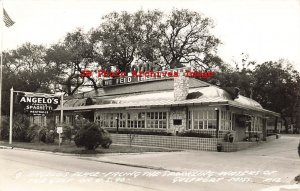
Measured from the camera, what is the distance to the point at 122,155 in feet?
65.2

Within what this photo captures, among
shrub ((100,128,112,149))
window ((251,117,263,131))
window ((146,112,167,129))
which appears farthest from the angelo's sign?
window ((251,117,263,131))

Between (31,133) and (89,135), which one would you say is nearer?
(89,135)

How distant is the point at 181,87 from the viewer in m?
28.5

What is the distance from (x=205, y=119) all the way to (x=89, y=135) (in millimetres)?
9660

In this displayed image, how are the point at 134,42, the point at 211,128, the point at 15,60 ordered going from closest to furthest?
the point at 211,128 < the point at 15,60 < the point at 134,42

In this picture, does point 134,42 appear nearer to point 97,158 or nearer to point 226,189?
point 97,158

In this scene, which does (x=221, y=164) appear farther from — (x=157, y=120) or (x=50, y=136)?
(x=50, y=136)

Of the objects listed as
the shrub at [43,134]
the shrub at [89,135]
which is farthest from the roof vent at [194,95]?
the shrub at [43,134]

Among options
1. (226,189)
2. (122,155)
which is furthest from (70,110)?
(226,189)

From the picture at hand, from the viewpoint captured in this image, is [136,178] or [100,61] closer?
[136,178]

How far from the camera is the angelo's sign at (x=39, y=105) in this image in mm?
27344

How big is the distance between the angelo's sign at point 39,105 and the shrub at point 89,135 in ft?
28.4

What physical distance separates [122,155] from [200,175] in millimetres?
7261
